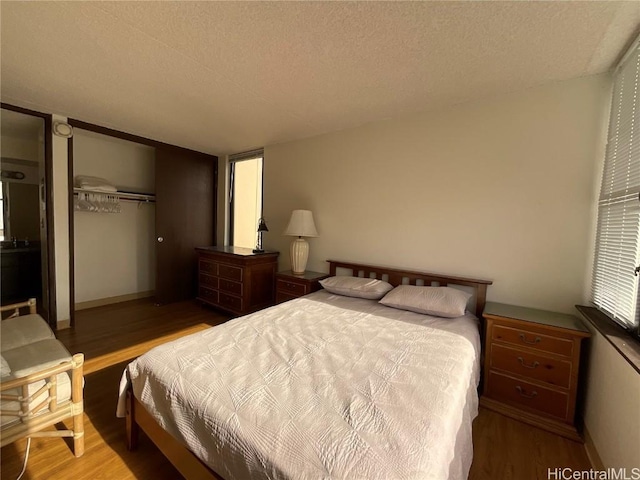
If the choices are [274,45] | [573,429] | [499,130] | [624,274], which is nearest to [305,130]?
[274,45]

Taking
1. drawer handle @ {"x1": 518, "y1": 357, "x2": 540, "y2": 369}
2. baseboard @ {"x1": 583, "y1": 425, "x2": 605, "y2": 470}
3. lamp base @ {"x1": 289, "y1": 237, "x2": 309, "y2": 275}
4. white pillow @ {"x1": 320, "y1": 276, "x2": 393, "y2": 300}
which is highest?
lamp base @ {"x1": 289, "y1": 237, "x2": 309, "y2": 275}

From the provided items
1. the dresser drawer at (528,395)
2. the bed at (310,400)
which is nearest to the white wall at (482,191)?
the dresser drawer at (528,395)

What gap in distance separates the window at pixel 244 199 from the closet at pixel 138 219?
36 cm

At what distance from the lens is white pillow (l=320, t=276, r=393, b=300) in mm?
2432

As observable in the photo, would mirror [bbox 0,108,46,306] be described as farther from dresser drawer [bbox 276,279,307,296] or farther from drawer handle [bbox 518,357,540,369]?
drawer handle [bbox 518,357,540,369]

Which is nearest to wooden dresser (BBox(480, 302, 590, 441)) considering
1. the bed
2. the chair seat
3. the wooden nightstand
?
the bed

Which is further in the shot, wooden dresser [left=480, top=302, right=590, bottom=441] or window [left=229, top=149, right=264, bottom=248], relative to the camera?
window [left=229, top=149, right=264, bottom=248]

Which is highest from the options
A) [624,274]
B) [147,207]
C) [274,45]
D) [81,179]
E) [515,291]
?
[274,45]

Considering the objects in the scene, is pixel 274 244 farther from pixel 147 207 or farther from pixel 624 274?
pixel 624 274

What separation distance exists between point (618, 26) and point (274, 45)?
1.88m

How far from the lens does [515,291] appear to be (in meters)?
2.10

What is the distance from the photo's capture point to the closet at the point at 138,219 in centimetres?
369

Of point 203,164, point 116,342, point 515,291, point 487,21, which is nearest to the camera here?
point 487,21

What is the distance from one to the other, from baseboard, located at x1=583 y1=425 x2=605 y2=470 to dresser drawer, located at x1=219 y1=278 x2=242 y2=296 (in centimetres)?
311
